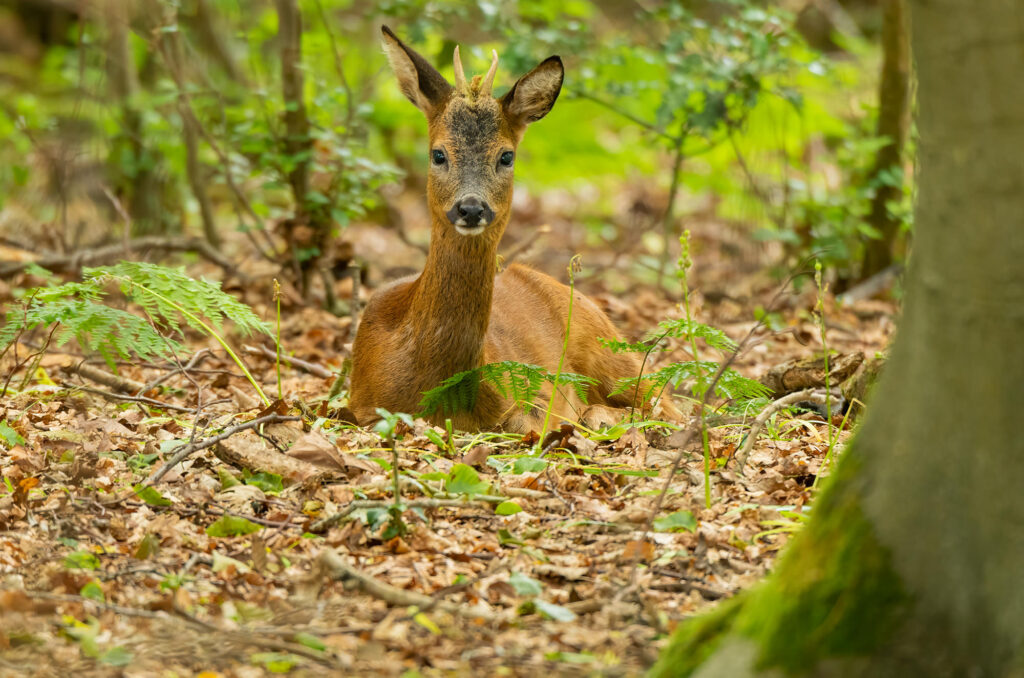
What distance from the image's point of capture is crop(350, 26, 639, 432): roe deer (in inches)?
213

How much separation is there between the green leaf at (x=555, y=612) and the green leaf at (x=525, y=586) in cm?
7

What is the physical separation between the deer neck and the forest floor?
1.74 feet

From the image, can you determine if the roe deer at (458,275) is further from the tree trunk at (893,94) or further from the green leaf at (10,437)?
the tree trunk at (893,94)

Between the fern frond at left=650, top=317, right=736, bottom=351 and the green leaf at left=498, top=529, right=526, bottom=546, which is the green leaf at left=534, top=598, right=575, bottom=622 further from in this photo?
the fern frond at left=650, top=317, right=736, bottom=351

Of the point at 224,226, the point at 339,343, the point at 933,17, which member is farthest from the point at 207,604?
the point at 224,226

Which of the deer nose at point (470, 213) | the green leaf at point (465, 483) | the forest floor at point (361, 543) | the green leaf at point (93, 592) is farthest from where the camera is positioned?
the deer nose at point (470, 213)

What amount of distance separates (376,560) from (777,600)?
1.44 m

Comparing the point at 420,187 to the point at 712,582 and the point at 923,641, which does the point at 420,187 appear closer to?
the point at 712,582

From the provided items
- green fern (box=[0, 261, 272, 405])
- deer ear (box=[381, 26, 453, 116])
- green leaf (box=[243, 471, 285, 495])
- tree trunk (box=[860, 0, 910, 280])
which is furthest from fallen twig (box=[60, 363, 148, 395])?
tree trunk (box=[860, 0, 910, 280])

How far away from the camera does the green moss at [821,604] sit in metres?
2.47

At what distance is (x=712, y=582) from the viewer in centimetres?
342

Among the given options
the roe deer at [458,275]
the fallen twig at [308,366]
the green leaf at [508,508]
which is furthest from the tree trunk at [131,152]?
the green leaf at [508,508]

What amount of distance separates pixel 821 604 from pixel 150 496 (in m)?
2.39

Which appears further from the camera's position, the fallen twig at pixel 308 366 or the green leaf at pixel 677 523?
the fallen twig at pixel 308 366
